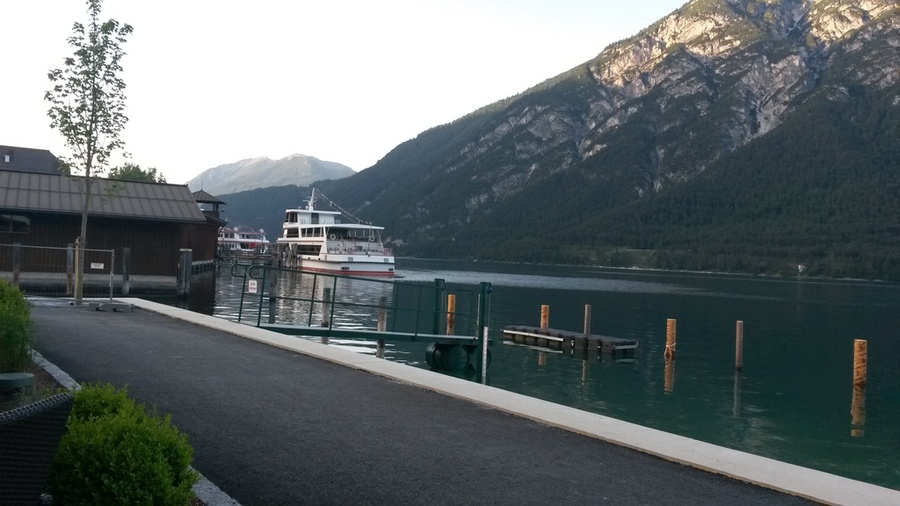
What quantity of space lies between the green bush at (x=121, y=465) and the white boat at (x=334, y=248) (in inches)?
2747

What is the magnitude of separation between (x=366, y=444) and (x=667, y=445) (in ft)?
9.62

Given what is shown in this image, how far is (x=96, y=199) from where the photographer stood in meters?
34.6

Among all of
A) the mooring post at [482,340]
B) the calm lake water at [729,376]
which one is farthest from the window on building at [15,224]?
the mooring post at [482,340]

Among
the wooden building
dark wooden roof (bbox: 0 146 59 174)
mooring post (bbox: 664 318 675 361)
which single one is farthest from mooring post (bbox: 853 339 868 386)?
dark wooden roof (bbox: 0 146 59 174)

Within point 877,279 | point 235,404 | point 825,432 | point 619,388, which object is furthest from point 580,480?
point 877,279

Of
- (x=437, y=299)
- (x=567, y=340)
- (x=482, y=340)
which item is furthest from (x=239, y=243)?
(x=482, y=340)

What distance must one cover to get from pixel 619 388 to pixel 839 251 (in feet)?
418

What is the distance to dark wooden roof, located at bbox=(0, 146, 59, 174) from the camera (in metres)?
77.5

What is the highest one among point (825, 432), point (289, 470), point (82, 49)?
point (82, 49)

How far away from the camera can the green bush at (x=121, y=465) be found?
4465mm

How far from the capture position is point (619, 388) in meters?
23.4

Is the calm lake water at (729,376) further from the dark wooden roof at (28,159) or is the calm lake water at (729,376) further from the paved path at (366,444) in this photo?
the dark wooden roof at (28,159)

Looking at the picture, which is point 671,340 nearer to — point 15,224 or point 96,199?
point 96,199

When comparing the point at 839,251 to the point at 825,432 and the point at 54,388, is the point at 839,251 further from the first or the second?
the point at 54,388
